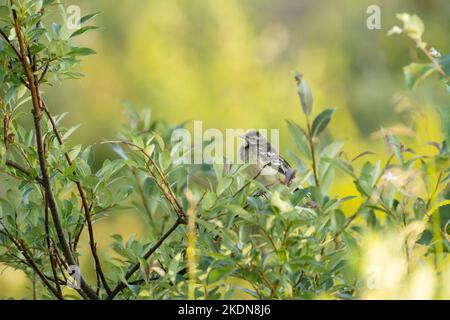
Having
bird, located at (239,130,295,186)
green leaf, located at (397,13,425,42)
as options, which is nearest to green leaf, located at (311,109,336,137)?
green leaf, located at (397,13,425,42)

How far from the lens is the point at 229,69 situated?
4383mm

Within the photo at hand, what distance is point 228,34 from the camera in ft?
14.3

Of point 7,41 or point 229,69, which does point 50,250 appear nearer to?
point 7,41

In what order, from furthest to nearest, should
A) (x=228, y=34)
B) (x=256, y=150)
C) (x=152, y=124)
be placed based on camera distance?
(x=228, y=34), (x=256, y=150), (x=152, y=124)

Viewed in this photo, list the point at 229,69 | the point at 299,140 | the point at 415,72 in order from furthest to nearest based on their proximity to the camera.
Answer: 1. the point at 229,69
2. the point at 299,140
3. the point at 415,72

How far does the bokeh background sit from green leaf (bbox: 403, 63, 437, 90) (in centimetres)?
265

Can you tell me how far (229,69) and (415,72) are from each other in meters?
3.54

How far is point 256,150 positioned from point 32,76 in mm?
952

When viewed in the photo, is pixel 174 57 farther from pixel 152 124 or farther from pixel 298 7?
pixel 152 124

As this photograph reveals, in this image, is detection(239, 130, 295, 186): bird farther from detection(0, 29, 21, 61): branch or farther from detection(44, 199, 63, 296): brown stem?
detection(0, 29, 21, 61): branch

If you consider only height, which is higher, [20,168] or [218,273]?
[20,168]

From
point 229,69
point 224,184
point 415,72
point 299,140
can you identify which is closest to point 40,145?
point 224,184

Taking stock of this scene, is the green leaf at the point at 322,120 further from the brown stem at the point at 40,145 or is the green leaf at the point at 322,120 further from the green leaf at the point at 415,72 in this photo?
the brown stem at the point at 40,145
